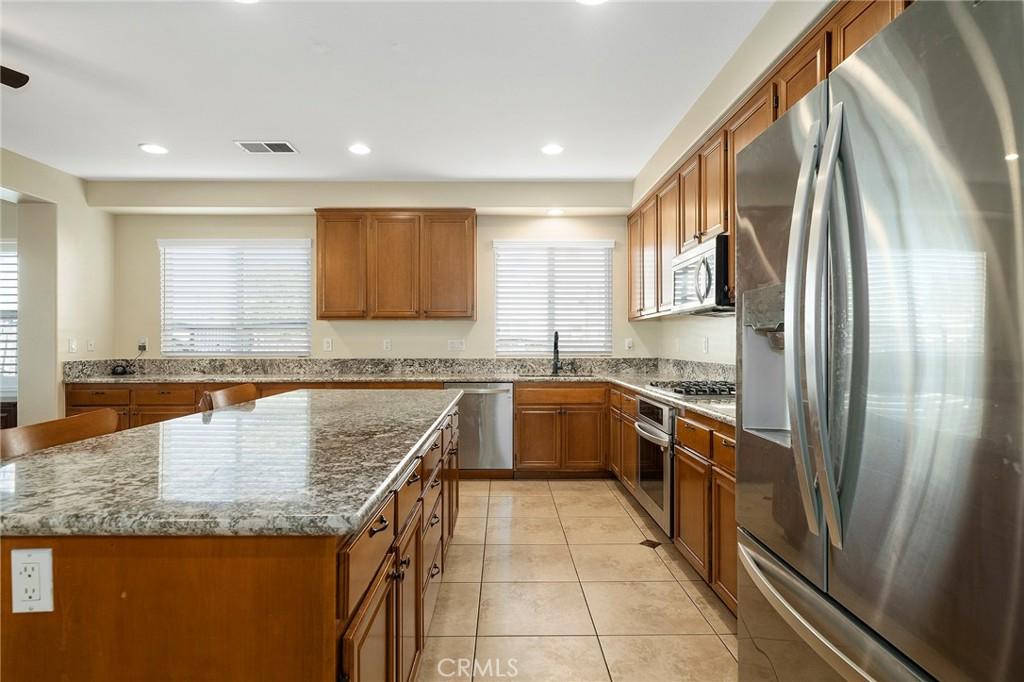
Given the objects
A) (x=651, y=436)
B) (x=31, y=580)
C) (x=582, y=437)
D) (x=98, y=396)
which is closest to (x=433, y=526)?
(x=31, y=580)

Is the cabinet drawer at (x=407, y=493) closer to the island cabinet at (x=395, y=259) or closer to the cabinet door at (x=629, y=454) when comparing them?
the cabinet door at (x=629, y=454)

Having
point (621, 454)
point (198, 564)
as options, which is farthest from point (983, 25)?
point (621, 454)

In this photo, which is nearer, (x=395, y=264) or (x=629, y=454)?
(x=629, y=454)

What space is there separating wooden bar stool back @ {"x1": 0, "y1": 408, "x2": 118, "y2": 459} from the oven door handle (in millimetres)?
2573

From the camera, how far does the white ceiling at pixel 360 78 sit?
2367 millimetres

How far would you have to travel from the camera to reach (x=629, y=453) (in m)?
3.86

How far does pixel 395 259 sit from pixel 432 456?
3.02 metres

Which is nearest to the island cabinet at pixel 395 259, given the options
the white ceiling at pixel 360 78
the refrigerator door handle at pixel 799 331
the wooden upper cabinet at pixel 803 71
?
the white ceiling at pixel 360 78

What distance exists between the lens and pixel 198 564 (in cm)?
91

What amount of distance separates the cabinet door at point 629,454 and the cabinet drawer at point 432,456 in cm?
171

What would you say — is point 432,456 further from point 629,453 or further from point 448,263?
point 448,263

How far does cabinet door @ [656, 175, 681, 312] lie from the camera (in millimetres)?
3586

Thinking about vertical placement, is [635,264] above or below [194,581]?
above

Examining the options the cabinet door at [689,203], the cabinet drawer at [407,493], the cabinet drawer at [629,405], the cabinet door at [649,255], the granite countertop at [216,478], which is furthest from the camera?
the cabinet door at [649,255]
